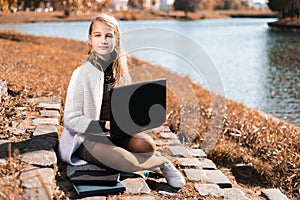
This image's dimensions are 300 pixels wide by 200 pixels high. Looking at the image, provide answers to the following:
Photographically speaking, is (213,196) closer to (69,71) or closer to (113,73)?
(113,73)

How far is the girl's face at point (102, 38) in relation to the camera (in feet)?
13.3

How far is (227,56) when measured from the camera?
1941 cm

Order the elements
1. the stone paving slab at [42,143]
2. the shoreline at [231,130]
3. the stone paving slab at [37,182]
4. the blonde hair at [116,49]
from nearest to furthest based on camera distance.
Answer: the stone paving slab at [37,182], the stone paving slab at [42,143], the blonde hair at [116,49], the shoreline at [231,130]

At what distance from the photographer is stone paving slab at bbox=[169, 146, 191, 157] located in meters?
4.79

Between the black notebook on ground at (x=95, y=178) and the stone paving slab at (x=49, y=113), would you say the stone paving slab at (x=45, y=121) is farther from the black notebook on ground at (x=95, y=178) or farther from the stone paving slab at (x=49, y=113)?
the black notebook on ground at (x=95, y=178)

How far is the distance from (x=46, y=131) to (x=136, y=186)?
1.21m

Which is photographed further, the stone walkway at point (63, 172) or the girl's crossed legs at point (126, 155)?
the girl's crossed legs at point (126, 155)

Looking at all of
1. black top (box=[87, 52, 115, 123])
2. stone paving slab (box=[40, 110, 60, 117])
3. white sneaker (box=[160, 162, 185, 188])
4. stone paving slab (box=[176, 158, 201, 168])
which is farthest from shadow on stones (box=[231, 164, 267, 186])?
stone paving slab (box=[40, 110, 60, 117])

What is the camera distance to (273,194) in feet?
13.8

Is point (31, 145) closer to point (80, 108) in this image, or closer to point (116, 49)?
point (80, 108)

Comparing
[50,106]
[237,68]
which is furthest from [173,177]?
[237,68]

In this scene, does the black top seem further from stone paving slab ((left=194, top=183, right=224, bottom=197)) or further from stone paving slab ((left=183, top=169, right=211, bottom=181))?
stone paving slab ((left=194, top=183, right=224, bottom=197))

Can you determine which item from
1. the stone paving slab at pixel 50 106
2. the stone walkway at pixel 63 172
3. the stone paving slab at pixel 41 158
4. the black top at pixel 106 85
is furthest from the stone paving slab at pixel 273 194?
the stone paving slab at pixel 50 106

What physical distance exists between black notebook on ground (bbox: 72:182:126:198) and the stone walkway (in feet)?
0.15
